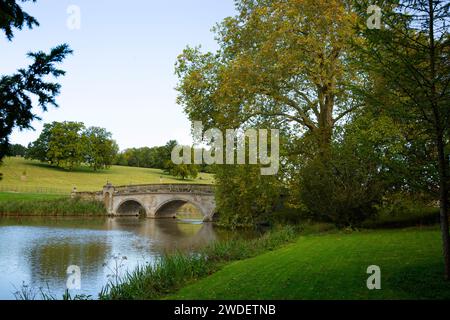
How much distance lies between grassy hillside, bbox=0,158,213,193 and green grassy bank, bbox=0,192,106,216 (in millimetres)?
6180

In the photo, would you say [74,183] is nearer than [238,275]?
No

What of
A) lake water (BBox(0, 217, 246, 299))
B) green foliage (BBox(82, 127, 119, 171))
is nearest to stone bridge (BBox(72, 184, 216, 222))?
lake water (BBox(0, 217, 246, 299))

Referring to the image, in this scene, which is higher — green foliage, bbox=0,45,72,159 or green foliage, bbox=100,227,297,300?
green foliage, bbox=0,45,72,159

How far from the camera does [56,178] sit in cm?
6762

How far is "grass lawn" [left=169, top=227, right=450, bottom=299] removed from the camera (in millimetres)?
7852

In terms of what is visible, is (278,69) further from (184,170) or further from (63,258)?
(184,170)

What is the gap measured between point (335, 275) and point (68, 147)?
7001 cm
